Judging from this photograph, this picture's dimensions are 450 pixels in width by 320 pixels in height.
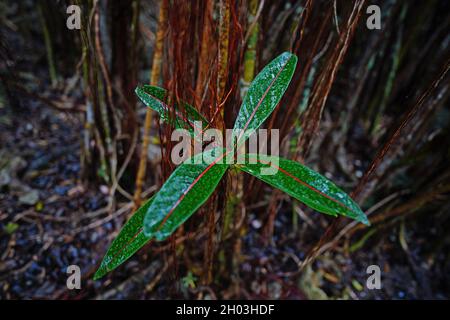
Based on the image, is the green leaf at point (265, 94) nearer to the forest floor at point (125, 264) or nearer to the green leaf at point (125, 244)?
the green leaf at point (125, 244)

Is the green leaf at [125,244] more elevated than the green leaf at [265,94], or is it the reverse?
the green leaf at [265,94]

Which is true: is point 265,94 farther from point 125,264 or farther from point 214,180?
point 125,264

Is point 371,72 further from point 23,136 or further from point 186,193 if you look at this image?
point 23,136

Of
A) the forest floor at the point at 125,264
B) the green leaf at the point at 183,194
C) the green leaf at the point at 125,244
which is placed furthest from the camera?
the forest floor at the point at 125,264

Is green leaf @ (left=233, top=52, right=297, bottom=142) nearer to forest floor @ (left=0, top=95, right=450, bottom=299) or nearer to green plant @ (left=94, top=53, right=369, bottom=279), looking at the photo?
green plant @ (left=94, top=53, right=369, bottom=279)

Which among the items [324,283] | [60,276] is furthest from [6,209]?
[324,283]

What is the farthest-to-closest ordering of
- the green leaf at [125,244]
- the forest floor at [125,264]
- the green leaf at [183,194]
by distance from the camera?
the forest floor at [125,264] < the green leaf at [125,244] < the green leaf at [183,194]

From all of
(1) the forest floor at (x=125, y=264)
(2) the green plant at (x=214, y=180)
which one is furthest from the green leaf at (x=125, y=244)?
(1) the forest floor at (x=125, y=264)

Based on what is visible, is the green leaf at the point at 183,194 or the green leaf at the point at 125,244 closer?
the green leaf at the point at 183,194
